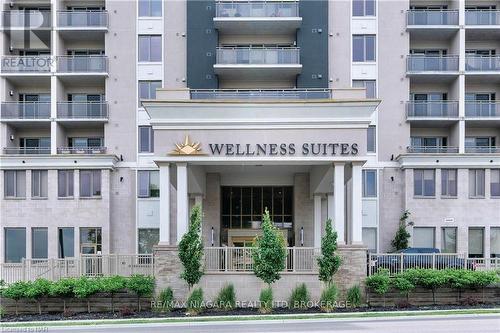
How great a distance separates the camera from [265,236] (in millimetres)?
18422

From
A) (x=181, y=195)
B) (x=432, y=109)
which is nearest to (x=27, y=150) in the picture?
(x=181, y=195)

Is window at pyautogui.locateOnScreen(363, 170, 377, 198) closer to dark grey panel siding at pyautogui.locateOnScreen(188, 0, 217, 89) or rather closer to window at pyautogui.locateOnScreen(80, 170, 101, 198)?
dark grey panel siding at pyautogui.locateOnScreen(188, 0, 217, 89)

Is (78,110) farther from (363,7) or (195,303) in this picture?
(363,7)

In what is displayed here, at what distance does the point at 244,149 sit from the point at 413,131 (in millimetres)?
18895

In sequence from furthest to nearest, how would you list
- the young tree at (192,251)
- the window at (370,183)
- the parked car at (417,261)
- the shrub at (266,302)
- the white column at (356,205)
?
the window at (370,183) → the parked car at (417,261) → the white column at (356,205) → the young tree at (192,251) → the shrub at (266,302)

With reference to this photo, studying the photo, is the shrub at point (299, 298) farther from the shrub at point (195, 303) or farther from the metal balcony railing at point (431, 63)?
the metal balcony railing at point (431, 63)

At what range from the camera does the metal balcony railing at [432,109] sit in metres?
33.4

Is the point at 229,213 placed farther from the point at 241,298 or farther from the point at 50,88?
the point at 50,88

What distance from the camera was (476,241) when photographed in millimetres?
32625

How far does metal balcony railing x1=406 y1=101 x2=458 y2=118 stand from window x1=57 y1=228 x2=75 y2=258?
23.9 meters

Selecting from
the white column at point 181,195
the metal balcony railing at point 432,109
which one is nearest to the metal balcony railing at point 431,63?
the metal balcony railing at point 432,109

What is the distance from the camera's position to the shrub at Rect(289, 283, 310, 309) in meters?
19.0

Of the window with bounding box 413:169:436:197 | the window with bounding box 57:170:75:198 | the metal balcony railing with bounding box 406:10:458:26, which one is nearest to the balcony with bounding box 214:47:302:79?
the metal balcony railing with bounding box 406:10:458:26

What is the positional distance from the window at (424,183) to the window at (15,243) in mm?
26092
